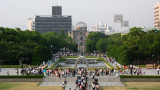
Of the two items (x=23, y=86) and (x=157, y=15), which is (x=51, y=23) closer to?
(x=157, y=15)

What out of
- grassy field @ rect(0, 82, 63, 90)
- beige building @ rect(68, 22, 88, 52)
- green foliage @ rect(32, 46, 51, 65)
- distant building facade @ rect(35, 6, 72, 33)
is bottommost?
grassy field @ rect(0, 82, 63, 90)

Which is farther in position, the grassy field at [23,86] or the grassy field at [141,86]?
the grassy field at [23,86]

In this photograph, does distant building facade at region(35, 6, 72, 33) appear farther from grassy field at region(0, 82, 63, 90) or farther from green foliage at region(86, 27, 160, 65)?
grassy field at region(0, 82, 63, 90)

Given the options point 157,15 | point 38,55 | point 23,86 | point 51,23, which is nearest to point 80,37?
point 51,23

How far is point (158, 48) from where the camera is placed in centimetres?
5850

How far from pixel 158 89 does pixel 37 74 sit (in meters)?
17.7

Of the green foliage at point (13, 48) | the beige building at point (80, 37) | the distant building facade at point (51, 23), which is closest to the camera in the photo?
the green foliage at point (13, 48)

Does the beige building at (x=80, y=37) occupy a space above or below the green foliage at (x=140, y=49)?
above

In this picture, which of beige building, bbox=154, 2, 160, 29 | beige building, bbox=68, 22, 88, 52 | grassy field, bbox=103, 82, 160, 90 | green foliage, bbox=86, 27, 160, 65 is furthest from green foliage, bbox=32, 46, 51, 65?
beige building, bbox=154, 2, 160, 29

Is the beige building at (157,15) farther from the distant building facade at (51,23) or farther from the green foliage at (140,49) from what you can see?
the green foliage at (140,49)

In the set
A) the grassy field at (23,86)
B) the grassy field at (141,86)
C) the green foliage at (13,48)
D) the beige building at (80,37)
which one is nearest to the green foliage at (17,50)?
the green foliage at (13,48)

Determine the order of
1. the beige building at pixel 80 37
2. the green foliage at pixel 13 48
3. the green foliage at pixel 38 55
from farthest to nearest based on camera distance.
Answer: the beige building at pixel 80 37 → the green foliage at pixel 38 55 → the green foliage at pixel 13 48

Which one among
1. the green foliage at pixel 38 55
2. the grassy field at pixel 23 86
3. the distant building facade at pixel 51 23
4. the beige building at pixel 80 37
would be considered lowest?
the grassy field at pixel 23 86

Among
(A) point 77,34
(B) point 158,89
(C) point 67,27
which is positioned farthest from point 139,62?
(C) point 67,27
